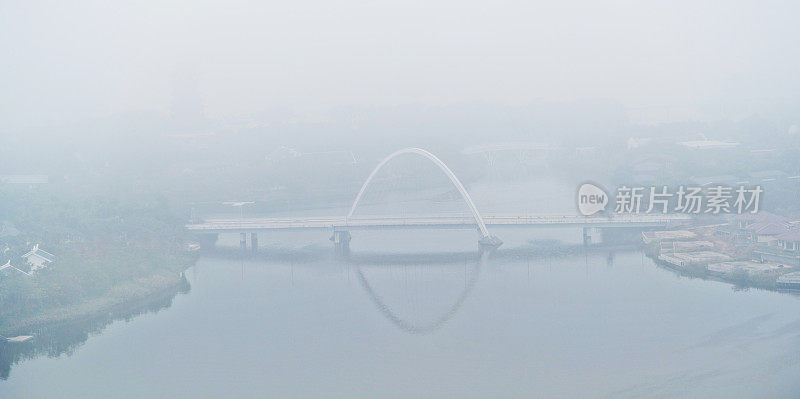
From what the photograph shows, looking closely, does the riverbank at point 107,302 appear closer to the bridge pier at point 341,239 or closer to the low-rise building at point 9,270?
the low-rise building at point 9,270

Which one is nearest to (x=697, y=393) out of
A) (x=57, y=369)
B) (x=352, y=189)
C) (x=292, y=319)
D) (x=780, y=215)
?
(x=292, y=319)

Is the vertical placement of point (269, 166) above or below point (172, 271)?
above

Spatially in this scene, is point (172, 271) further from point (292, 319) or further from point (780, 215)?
point (780, 215)

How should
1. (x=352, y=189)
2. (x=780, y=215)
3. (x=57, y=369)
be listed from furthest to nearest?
(x=352, y=189) < (x=780, y=215) < (x=57, y=369)

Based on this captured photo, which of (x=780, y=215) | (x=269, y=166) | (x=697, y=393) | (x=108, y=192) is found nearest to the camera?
(x=697, y=393)

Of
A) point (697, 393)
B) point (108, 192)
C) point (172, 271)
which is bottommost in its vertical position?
point (697, 393)
